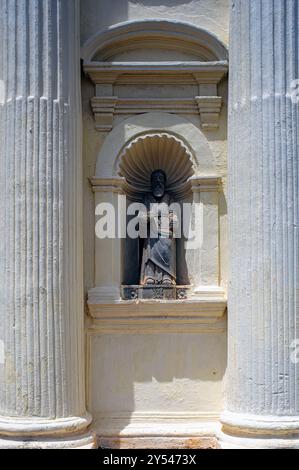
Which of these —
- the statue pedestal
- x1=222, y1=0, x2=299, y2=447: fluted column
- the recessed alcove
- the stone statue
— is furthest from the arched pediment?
the statue pedestal

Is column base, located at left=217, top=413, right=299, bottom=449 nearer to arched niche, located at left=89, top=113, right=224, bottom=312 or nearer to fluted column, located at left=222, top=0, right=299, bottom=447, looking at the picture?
fluted column, located at left=222, top=0, right=299, bottom=447

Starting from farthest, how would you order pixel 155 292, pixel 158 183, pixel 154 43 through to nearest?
pixel 158 183 → pixel 154 43 → pixel 155 292

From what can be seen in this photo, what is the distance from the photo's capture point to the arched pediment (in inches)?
451

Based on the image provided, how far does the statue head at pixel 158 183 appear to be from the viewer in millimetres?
11750

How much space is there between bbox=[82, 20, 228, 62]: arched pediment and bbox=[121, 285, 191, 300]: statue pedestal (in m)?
2.87

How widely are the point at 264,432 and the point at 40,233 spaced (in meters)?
3.36

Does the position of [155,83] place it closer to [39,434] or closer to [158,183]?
[158,183]

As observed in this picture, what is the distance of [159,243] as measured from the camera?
11.5 metres

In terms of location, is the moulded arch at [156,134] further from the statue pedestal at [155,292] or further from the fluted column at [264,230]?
the statue pedestal at [155,292]

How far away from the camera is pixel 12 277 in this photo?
10.5 metres

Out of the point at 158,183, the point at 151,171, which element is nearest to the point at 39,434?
the point at 158,183

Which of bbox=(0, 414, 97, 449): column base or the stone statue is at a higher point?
the stone statue
